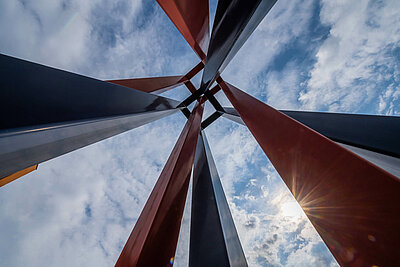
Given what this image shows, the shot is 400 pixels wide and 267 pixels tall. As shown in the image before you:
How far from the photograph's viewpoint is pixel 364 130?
164 inches

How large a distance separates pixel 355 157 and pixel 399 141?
280cm

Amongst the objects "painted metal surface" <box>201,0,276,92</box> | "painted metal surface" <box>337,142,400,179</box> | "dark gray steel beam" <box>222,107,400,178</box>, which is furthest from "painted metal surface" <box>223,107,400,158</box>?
"painted metal surface" <box>201,0,276,92</box>

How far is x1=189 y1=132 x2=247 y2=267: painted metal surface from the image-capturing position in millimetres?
5730

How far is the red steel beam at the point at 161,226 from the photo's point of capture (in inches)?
120

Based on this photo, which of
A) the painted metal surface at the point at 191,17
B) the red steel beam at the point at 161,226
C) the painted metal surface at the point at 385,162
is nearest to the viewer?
the painted metal surface at the point at 385,162

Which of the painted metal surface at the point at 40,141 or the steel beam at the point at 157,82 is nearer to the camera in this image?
the painted metal surface at the point at 40,141

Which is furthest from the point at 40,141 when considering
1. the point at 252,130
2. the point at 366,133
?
the point at 366,133

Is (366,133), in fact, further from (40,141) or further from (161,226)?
(40,141)

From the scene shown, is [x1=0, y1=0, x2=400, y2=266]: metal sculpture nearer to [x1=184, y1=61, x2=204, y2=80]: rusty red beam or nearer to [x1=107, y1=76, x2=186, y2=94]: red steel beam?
[x1=107, y1=76, x2=186, y2=94]: red steel beam

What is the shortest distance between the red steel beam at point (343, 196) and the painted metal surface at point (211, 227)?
13.5ft

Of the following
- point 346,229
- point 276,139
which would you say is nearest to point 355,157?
point 346,229

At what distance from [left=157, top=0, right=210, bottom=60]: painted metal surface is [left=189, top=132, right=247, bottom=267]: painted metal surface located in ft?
19.7

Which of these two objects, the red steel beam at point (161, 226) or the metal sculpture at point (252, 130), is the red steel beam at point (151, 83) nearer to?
the metal sculpture at point (252, 130)

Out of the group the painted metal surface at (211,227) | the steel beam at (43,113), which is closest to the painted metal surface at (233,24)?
the steel beam at (43,113)
